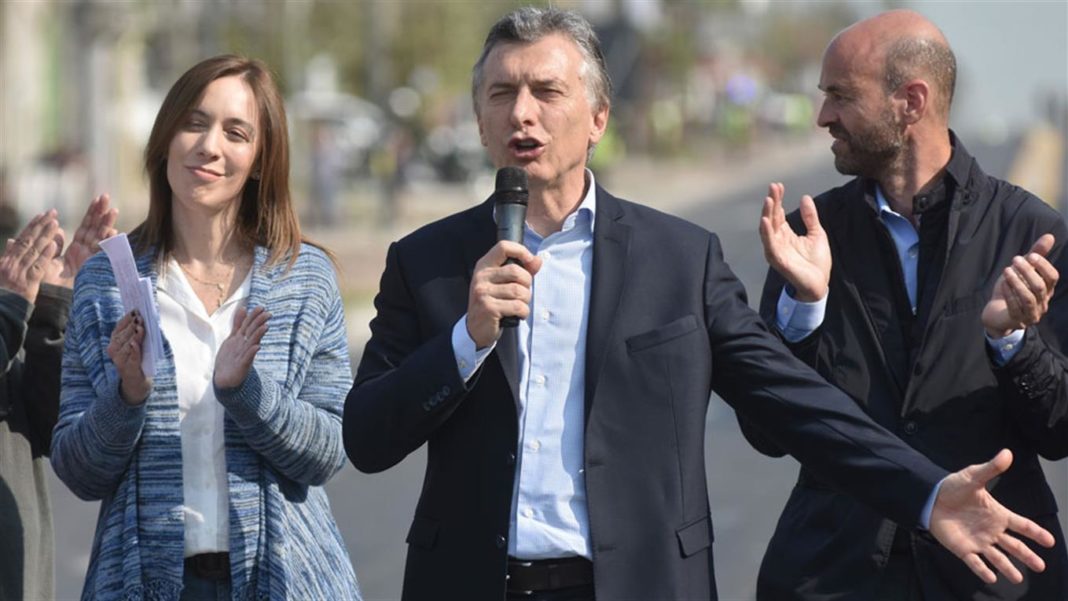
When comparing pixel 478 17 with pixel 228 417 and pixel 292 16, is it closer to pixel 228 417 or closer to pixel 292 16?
pixel 292 16

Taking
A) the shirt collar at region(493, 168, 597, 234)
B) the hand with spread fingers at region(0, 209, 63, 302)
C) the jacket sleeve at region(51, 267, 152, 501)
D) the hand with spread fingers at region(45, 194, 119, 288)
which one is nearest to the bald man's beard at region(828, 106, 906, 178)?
the shirt collar at region(493, 168, 597, 234)

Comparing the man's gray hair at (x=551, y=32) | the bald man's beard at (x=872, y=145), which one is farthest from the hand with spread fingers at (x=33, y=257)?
the bald man's beard at (x=872, y=145)

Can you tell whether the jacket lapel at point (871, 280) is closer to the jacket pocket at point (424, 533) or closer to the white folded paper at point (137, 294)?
the jacket pocket at point (424, 533)

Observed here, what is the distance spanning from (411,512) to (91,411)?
7.35 meters

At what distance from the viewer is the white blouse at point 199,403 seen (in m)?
4.25

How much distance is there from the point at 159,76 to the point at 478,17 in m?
11.3

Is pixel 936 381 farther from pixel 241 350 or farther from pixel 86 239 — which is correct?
pixel 86 239

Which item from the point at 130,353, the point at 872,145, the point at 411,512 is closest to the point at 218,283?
the point at 130,353

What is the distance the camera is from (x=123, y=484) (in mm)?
4297

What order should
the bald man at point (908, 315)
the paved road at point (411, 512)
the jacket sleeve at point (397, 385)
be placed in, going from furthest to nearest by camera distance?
the paved road at point (411, 512) → the bald man at point (908, 315) → the jacket sleeve at point (397, 385)

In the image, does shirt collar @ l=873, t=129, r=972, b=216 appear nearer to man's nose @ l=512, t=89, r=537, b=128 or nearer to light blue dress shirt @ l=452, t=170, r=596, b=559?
light blue dress shirt @ l=452, t=170, r=596, b=559

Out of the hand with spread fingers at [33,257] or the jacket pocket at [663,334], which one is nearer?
the jacket pocket at [663,334]

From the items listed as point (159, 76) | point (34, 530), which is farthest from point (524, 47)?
point (159, 76)

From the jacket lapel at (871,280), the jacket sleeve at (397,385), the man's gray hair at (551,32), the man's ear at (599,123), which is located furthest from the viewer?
the jacket lapel at (871,280)
